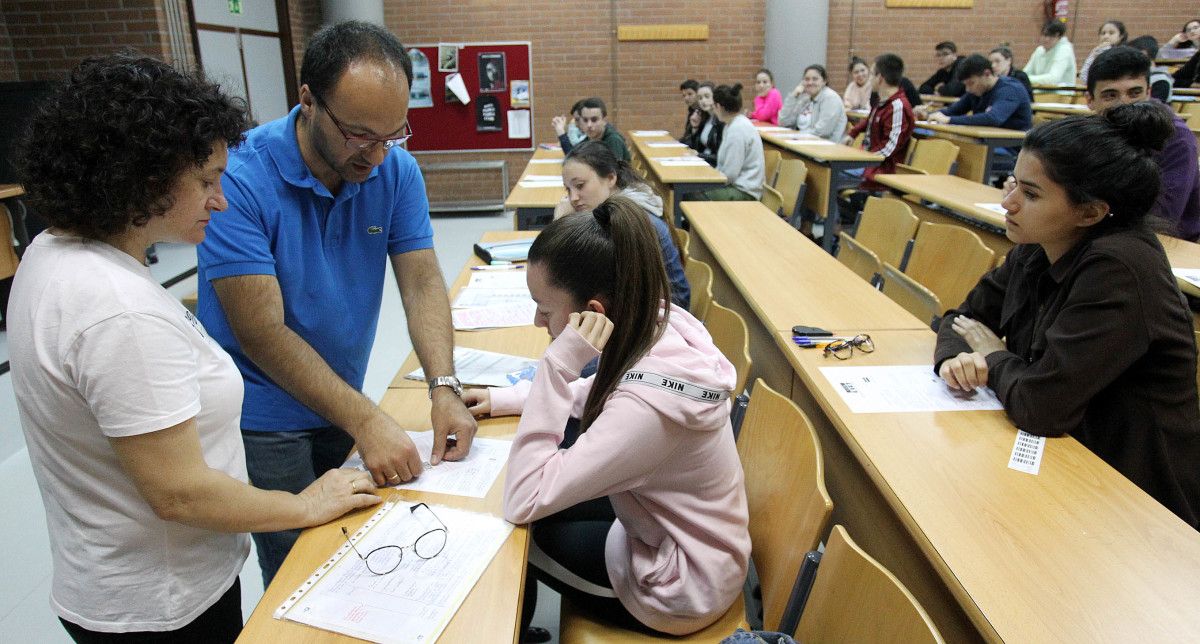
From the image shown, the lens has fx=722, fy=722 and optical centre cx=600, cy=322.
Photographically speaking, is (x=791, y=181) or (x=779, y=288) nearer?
(x=779, y=288)

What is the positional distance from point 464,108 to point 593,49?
1.63 m

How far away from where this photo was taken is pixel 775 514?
135cm

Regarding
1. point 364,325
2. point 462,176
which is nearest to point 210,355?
point 364,325

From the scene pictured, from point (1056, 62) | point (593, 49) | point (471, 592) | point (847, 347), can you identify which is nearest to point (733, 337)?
point (847, 347)

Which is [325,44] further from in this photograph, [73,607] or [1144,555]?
[1144,555]

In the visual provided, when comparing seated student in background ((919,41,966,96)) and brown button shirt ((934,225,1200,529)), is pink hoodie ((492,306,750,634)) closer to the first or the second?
brown button shirt ((934,225,1200,529))

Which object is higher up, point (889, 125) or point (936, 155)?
point (889, 125)

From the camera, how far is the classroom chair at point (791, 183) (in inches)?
192

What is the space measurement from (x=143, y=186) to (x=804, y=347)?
1537 millimetres

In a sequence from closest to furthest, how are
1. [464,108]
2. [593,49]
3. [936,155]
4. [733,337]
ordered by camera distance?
[733,337], [936,155], [464,108], [593,49]

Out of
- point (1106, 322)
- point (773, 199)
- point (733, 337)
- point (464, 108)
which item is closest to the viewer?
point (1106, 322)

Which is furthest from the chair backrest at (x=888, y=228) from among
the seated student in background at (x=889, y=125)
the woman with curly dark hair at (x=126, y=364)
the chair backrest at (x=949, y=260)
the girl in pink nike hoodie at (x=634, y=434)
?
the woman with curly dark hair at (x=126, y=364)

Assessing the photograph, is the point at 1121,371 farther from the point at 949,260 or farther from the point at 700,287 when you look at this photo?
the point at 949,260

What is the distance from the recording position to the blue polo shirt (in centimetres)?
125
